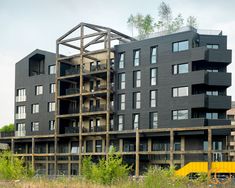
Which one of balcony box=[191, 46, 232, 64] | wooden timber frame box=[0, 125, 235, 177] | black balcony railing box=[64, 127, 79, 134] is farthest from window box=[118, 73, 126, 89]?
balcony box=[191, 46, 232, 64]

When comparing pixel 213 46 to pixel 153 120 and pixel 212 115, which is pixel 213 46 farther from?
pixel 153 120

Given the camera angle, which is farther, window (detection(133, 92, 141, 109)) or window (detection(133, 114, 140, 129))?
window (detection(133, 92, 141, 109))

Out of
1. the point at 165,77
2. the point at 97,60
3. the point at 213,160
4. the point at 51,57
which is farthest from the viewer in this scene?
the point at 51,57

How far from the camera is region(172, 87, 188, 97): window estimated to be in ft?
199

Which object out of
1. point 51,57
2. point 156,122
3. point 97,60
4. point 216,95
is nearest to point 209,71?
point 216,95

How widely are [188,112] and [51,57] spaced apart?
27.4 m

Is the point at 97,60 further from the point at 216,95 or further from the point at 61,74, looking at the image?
the point at 216,95

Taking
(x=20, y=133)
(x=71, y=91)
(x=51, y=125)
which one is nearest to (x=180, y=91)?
(x=71, y=91)

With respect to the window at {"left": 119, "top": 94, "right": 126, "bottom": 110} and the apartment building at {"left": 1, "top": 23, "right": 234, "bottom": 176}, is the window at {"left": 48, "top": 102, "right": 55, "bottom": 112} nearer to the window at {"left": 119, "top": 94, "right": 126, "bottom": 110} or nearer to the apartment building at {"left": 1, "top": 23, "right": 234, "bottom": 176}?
the apartment building at {"left": 1, "top": 23, "right": 234, "bottom": 176}

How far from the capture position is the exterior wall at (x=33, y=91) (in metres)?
76.3

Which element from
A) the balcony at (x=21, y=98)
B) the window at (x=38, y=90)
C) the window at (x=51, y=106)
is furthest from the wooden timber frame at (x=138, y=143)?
the window at (x=38, y=90)

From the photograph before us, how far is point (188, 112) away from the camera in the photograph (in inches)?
2355

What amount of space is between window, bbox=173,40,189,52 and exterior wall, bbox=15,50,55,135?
2247 centimetres

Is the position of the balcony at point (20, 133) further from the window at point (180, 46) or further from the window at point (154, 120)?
the window at point (180, 46)
